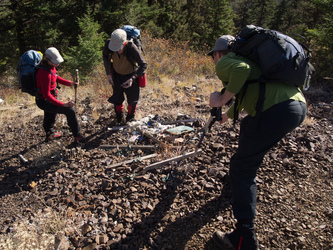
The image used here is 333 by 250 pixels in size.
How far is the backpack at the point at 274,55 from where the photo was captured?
5.94ft

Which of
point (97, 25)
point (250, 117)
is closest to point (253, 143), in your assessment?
point (250, 117)

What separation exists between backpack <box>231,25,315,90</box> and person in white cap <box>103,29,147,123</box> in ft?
8.60

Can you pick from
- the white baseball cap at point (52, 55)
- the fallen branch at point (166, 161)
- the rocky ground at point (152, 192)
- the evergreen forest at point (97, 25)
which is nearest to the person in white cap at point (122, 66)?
the rocky ground at point (152, 192)

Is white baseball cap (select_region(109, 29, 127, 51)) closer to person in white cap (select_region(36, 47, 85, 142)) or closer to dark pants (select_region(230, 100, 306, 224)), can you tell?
person in white cap (select_region(36, 47, 85, 142))

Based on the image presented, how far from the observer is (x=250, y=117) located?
213 cm

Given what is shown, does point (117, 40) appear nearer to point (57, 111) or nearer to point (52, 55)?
point (52, 55)

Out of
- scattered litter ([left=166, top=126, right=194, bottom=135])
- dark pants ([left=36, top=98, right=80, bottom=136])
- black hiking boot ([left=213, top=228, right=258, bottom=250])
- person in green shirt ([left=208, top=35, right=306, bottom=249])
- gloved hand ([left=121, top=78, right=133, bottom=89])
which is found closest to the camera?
person in green shirt ([left=208, top=35, right=306, bottom=249])

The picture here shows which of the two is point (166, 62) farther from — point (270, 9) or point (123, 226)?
point (270, 9)

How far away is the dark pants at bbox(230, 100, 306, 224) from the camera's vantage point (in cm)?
193

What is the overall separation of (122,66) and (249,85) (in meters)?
3.07

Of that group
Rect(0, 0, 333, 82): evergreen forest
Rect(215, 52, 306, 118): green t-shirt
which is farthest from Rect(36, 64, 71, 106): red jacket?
Rect(0, 0, 333, 82): evergreen forest

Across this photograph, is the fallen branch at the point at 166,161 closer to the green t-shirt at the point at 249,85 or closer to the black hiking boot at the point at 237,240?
the black hiking boot at the point at 237,240

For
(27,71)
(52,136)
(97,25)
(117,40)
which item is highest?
(97,25)

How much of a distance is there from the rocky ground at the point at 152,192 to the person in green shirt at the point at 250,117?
0.59 m
